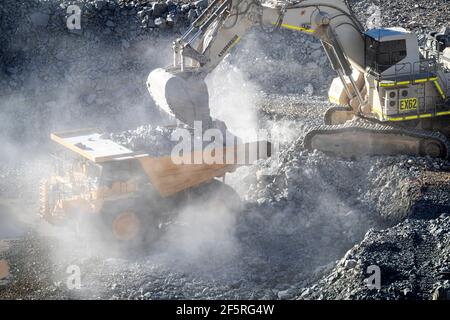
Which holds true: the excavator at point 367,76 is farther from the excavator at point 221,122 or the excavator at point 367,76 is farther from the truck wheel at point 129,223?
the truck wheel at point 129,223

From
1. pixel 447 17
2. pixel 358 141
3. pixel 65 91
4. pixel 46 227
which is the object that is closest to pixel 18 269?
pixel 46 227

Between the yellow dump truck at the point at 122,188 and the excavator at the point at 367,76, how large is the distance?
45.0 inches

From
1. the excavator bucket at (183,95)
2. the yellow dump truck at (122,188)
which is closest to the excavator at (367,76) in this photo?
the excavator bucket at (183,95)

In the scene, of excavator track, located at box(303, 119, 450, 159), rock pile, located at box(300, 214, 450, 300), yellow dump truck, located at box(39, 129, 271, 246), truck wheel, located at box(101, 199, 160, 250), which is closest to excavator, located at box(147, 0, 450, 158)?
excavator track, located at box(303, 119, 450, 159)

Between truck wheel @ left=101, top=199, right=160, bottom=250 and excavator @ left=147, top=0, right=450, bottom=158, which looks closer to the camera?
truck wheel @ left=101, top=199, right=160, bottom=250

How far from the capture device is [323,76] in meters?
19.8

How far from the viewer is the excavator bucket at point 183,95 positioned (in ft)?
40.8

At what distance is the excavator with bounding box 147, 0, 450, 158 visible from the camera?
42.6 feet

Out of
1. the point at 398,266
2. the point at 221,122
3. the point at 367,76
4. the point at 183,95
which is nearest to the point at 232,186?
the point at 221,122

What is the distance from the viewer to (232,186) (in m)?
14.3

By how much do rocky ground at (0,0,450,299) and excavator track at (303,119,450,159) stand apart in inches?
14.0

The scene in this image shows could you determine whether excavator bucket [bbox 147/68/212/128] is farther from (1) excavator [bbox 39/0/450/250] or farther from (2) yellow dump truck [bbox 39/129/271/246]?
(2) yellow dump truck [bbox 39/129/271/246]

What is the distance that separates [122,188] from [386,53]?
18.7 feet

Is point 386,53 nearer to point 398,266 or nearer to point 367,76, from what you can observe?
→ point 367,76
